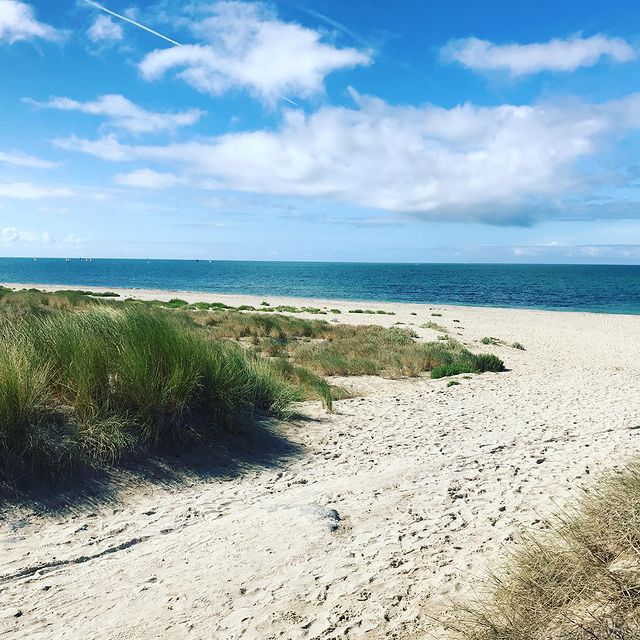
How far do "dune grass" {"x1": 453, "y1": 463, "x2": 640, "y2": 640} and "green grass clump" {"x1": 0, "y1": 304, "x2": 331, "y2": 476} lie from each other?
14.3 feet

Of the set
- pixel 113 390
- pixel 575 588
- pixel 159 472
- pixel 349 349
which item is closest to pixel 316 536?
pixel 159 472

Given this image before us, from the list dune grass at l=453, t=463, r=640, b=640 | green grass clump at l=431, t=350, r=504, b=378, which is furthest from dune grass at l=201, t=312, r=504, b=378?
dune grass at l=453, t=463, r=640, b=640

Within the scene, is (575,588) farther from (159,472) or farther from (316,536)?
(159,472)

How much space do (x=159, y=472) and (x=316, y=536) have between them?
2254 millimetres

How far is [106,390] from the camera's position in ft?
22.0

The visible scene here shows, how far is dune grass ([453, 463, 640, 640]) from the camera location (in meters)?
2.88

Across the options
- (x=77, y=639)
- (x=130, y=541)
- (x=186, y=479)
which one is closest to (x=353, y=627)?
(x=77, y=639)

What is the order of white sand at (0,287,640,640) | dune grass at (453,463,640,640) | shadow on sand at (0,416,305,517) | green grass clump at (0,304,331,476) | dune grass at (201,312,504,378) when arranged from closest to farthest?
dune grass at (453,463,640,640) → white sand at (0,287,640,640) → shadow on sand at (0,416,305,517) → green grass clump at (0,304,331,476) → dune grass at (201,312,504,378)

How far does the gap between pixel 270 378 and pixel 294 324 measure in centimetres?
1368

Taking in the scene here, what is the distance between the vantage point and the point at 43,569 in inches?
170

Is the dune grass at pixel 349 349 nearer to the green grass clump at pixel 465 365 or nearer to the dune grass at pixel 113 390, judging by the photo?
the green grass clump at pixel 465 365

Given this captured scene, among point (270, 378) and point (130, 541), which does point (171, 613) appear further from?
point (270, 378)

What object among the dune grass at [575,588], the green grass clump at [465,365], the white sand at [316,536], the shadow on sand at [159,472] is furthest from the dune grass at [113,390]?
the green grass clump at [465,365]

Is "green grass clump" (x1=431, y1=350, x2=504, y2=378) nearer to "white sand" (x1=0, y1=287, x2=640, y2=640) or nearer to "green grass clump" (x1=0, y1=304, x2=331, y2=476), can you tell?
"white sand" (x1=0, y1=287, x2=640, y2=640)
